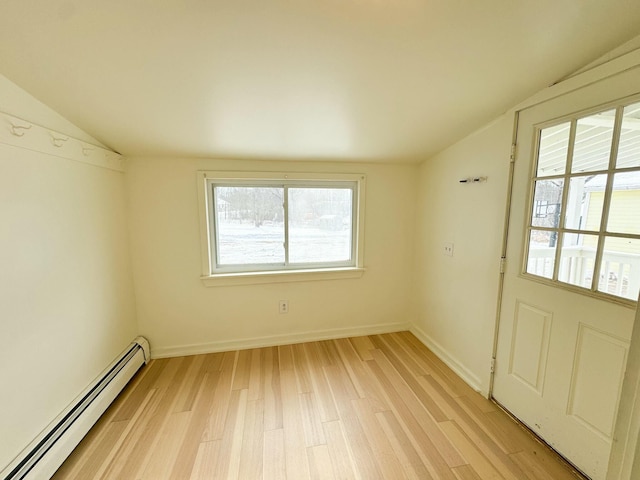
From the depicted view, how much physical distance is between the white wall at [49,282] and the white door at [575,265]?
2.64 metres

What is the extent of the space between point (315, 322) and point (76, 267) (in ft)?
6.13

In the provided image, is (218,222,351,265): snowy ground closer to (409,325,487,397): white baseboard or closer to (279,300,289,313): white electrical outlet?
(279,300,289,313): white electrical outlet

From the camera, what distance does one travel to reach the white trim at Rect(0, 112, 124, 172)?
113cm

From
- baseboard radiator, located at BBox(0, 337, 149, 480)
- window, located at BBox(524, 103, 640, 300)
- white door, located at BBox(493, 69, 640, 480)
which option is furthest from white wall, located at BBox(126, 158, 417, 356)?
window, located at BBox(524, 103, 640, 300)

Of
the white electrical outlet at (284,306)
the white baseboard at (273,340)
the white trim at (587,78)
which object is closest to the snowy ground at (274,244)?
the white electrical outlet at (284,306)

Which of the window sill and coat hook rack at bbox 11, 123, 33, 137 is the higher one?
coat hook rack at bbox 11, 123, 33, 137

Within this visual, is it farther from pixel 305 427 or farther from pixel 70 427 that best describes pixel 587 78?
pixel 70 427

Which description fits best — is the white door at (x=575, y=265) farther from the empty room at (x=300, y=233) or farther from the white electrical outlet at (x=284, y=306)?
the white electrical outlet at (x=284, y=306)

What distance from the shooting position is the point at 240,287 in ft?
7.66

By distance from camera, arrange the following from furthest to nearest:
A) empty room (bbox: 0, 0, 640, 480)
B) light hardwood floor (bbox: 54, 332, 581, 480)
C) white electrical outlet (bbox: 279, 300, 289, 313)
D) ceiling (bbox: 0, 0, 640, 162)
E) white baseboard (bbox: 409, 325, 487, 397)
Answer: white electrical outlet (bbox: 279, 300, 289, 313) → white baseboard (bbox: 409, 325, 487, 397) → light hardwood floor (bbox: 54, 332, 581, 480) → empty room (bbox: 0, 0, 640, 480) → ceiling (bbox: 0, 0, 640, 162)

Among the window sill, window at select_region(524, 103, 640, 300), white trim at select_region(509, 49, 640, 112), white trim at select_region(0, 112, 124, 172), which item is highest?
white trim at select_region(509, 49, 640, 112)

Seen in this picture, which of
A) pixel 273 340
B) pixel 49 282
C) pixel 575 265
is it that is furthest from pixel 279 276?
pixel 575 265

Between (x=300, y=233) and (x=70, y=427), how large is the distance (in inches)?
75.9

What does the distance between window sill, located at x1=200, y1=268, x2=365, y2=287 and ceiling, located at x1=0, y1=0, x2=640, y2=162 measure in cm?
120
